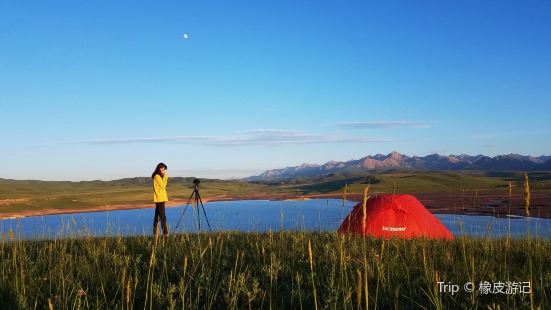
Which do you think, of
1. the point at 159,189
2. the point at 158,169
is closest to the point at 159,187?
the point at 159,189

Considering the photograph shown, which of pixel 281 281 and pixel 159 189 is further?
pixel 159 189

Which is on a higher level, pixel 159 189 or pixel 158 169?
pixel 158 169

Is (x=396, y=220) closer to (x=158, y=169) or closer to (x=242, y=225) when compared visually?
(x=158, y=169)

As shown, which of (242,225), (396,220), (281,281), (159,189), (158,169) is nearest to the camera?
(281,281)

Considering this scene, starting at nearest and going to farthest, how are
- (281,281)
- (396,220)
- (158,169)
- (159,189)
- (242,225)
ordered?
(281,281) < (396,220) < (159,189) < (158,169) < (242,225)

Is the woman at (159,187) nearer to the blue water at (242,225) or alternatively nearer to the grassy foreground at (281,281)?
the blue water at (242,225)

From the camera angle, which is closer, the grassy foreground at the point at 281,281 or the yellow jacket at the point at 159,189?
the grassy foreground at the point at 281,281

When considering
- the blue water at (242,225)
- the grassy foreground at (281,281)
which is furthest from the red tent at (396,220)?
the grassy foreground at (281,281)

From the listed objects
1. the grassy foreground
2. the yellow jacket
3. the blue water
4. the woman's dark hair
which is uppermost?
the woman's dark hair

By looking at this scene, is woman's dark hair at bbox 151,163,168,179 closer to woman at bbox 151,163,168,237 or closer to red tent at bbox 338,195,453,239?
woman at bbox 151,163,168,237

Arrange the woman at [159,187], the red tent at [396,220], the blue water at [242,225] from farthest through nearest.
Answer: the woman at [159,187] < the red tent at [396,220] < the blue water at [242,225]

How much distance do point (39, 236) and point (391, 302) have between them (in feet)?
36.6

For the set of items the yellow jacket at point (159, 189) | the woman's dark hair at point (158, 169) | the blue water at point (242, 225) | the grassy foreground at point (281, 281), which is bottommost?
the blue water at point (242, 225)

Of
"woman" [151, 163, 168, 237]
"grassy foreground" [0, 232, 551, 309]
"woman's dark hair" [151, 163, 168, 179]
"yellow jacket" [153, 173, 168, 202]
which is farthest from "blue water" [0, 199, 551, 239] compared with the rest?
"woman's dark hair" [151, 163, 168, 179]
